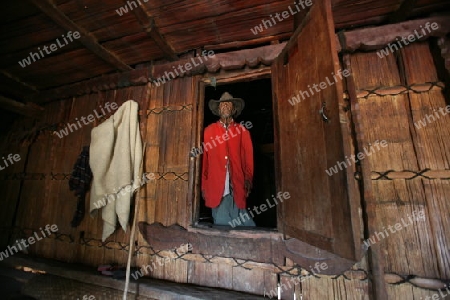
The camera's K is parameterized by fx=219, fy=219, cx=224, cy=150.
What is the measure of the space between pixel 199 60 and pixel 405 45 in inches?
97.8

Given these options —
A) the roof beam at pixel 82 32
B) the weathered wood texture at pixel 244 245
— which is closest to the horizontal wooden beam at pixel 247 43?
the roof beam at pixel 82 32

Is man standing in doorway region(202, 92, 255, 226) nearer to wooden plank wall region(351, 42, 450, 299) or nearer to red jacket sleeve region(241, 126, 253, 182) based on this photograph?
red jacket sleeve region(241, 126, 253, 182)

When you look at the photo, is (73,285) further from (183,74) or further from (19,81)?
(19,81)

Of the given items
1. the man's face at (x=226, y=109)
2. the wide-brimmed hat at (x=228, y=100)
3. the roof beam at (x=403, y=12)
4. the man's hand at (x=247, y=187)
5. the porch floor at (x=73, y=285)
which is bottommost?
the porch floor at (x=73, y=285)

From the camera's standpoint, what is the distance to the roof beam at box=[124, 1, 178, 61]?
8.40 feet

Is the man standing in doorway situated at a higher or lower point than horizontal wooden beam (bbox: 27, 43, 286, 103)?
lower

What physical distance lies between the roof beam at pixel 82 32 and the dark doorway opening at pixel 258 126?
7.04ft

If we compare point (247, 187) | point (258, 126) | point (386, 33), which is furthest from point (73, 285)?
point (258, 126)

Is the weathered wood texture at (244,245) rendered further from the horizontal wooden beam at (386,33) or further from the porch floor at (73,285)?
the horizontal wooden beam at (386,33)

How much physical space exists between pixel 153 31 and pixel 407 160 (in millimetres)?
3258

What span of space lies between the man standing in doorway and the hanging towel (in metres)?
1.03

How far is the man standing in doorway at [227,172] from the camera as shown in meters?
3.29

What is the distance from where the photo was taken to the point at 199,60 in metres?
3.11

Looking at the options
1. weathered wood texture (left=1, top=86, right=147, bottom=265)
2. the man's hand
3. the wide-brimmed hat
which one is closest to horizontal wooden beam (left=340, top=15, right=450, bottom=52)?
the wide-brimmed hat
